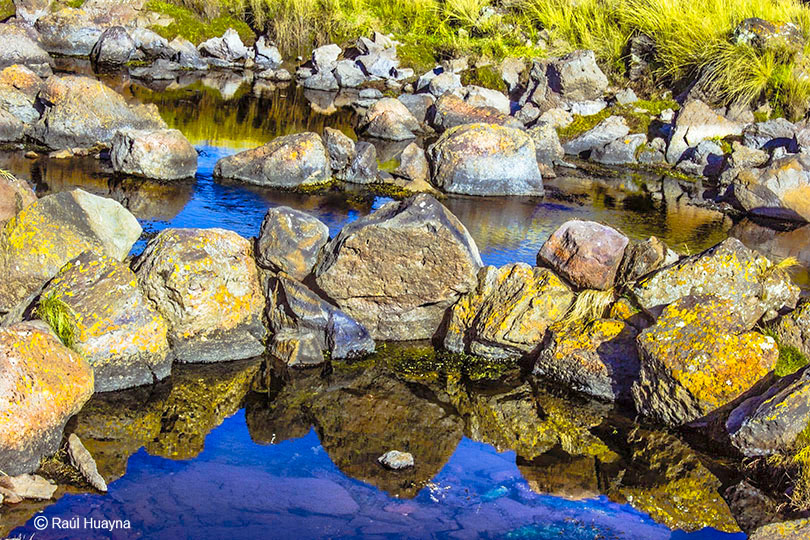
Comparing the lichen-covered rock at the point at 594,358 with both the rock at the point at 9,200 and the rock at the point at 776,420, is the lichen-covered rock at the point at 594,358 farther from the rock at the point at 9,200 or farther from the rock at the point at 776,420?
the rock at the point at 9,200

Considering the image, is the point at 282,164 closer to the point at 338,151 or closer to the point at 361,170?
the point at 338,151

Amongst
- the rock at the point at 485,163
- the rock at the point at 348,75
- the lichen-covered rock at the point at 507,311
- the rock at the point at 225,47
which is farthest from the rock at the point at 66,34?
the lichen-covered rock at the point at 507,311

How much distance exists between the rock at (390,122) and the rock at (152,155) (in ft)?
22.5

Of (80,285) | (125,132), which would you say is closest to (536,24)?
(125,132)

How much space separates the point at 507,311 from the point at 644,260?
1772mm

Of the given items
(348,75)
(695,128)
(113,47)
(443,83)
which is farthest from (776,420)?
(113,47)

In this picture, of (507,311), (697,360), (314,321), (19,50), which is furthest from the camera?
(19,50)

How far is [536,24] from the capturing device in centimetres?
3086

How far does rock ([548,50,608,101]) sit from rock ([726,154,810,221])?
778cm

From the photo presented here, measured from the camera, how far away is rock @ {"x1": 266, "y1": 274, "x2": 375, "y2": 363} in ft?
32.2

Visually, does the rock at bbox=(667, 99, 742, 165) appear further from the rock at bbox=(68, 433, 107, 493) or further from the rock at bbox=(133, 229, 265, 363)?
the rock at bbox=(68, 433, 107, 493)

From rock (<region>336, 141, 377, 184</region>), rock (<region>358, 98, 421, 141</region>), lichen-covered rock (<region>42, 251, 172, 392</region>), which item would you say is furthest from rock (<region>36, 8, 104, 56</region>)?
lichen-covered rock (<region>42, 251, 172, 392</region>)

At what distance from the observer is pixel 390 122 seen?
73.5 ft

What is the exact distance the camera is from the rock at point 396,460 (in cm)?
776
